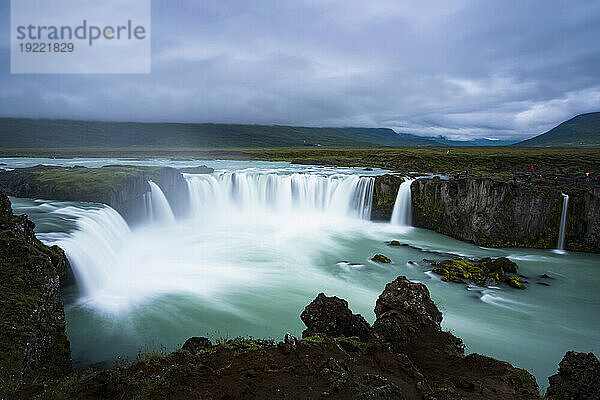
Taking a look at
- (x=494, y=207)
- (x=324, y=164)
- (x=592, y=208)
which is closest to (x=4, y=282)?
(x=494, y=207)

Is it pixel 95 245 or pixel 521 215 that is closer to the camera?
pixel 95 245

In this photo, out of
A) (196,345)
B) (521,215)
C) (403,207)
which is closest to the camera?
(196,345)

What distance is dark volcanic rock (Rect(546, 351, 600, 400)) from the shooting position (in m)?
6.71

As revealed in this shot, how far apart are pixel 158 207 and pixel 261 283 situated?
15041mm

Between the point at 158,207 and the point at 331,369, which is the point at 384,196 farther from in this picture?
the point at 331,369

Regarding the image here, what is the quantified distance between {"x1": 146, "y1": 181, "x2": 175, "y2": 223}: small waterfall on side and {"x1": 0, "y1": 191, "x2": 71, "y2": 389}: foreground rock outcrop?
18.0 metres

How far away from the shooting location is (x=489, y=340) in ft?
41.2

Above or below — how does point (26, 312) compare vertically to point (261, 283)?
above

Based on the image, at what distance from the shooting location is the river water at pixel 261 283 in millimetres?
12219

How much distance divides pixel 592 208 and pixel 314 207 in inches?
853

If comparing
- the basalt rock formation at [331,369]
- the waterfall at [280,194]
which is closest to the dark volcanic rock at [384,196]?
the waterfall at [280,194]

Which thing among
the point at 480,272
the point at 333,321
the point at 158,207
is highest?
the point at 333,321

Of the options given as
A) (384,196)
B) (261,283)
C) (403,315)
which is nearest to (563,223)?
(384,196)

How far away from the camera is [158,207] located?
93.2 feet
